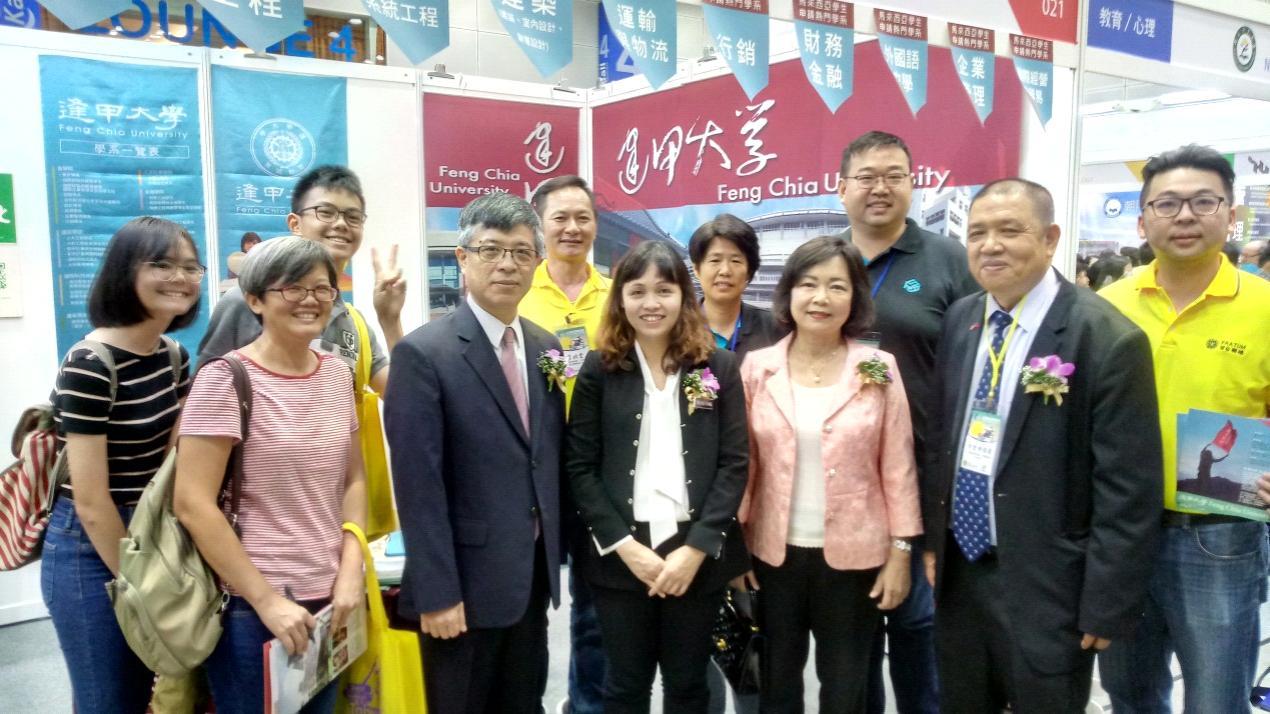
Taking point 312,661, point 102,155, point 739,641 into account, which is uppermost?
point 102,155

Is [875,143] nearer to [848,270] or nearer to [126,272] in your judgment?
[848,270]

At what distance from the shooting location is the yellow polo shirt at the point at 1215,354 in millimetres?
2041

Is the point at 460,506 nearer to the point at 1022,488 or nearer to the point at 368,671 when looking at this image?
the point at 368,671

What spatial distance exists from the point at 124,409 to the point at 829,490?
69.2 inches

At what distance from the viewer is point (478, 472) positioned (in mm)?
1991

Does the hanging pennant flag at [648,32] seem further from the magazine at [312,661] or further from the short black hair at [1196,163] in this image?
the magazine at [312,661]

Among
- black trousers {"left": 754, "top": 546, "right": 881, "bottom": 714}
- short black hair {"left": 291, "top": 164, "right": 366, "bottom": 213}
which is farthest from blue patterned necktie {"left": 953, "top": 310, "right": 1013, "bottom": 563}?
short black hair {"left": 291, "top": 164, "right": 366, "bottom": 213}

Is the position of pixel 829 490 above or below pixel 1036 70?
below

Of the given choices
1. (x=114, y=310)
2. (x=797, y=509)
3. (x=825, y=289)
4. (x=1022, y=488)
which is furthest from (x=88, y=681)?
(x=1022, y=488)

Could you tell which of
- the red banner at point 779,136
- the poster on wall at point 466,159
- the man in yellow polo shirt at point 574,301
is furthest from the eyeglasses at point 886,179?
the poster on wall at point 466,159

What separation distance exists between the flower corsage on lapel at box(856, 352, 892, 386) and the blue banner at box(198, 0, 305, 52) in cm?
177

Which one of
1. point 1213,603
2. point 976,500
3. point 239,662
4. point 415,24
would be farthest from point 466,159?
point 1213,603

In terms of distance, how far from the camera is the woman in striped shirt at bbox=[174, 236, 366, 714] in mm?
1728

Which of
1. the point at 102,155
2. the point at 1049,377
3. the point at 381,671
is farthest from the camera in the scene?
the point at 102,155
